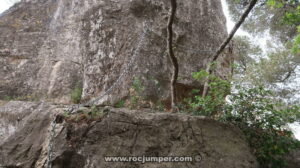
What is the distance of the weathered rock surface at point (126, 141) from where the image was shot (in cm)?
296

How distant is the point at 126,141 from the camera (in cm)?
310

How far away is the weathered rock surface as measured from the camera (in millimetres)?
2963

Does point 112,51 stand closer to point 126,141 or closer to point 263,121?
point 126,141

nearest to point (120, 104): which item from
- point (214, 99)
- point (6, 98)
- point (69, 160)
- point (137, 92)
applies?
point (137, 92)

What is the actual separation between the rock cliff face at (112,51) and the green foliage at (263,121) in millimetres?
1525

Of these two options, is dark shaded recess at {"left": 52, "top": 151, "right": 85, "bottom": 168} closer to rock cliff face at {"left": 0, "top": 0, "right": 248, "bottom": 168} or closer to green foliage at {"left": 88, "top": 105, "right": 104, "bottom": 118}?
rock cliff face at {"left": 0, "top": 0, "right": 248, "bottom": 168}

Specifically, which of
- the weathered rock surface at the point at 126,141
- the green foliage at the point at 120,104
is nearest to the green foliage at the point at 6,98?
the weathered rock surface at the point at 126,141

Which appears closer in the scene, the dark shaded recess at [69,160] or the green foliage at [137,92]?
the dark shaded recess at [69,160]

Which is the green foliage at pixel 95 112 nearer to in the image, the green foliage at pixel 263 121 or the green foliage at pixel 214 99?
the green foliage at pixel 214 99

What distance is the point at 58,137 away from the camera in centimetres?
303

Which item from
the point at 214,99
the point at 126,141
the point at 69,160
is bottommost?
the point at 69,160

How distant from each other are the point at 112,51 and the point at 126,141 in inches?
91.7

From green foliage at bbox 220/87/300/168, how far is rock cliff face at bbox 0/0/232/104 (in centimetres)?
153

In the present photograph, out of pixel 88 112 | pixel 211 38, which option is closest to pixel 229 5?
pixel 211 38
